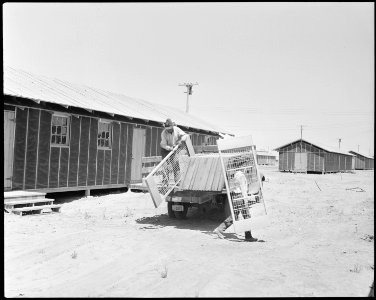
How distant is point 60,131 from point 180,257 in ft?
27.5

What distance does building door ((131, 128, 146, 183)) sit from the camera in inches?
632

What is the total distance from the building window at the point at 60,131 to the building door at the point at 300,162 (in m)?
31.0

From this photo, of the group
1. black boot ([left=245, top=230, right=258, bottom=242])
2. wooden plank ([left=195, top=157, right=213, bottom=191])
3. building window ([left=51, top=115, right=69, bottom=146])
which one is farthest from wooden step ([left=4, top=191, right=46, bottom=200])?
black boot ([left=245, top=230, right=258, bottom=242])

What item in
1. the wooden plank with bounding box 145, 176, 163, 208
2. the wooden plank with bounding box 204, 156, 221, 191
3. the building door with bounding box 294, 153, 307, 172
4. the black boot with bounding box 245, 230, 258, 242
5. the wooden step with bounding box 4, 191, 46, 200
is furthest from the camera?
the building door with bounding box 294, 153, 307, 172

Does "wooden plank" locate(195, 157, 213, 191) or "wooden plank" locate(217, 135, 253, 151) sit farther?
"wooden plank" locate(195, 157, 213, 191)

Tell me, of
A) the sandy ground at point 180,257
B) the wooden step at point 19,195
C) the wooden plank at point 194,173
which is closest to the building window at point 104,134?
the wooden step at point 19,195

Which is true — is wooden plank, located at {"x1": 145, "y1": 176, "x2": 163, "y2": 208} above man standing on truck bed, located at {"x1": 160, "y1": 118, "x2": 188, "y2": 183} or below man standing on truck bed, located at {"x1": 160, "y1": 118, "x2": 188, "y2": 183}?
below

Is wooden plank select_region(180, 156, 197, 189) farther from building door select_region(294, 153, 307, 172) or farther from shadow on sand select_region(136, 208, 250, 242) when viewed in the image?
building door select_region(294, 153, 307, 172)

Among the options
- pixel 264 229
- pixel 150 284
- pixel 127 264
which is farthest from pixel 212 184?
pixel 150 284

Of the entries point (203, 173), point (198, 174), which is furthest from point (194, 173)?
point (203, 173)

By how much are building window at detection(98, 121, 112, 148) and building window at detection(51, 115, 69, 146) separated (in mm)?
1638

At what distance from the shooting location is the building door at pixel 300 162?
127 feet

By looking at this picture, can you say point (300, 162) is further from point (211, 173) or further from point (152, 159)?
point (152, 159)

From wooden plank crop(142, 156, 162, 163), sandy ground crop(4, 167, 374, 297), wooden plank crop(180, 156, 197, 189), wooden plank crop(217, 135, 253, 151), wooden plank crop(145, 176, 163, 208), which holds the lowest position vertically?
sandy ground crop(4, 167, 374, 297)
